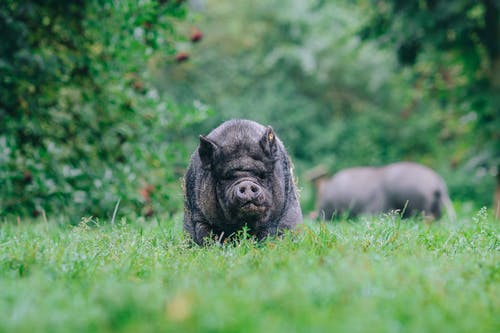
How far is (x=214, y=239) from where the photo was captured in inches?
194

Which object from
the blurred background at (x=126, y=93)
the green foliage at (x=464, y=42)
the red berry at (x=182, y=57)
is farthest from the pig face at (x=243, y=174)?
the green foliage at (x=464, y=42)

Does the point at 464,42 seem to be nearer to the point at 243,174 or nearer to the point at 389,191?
the point at 389,191

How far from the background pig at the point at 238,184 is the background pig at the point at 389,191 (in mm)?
4926

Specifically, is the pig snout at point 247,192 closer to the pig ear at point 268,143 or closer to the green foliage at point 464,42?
the pig ear at point 268,143

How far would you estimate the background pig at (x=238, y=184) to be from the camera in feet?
15.2

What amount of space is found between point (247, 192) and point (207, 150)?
60 cm

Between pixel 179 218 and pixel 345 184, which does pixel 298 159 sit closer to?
pixel 345 184

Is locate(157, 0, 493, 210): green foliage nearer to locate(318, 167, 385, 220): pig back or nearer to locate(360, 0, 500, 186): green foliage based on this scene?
locate(318, 167, 385, 220): pig back

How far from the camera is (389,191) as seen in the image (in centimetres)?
1093

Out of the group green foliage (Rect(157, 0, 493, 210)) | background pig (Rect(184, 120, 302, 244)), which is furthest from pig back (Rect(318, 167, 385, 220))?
green foliage (Rect(157, 0, 493, 210))

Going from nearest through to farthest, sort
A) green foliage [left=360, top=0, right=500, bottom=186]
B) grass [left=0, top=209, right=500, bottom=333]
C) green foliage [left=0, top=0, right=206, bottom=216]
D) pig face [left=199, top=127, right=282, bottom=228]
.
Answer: grass [left=0, top=209, right=500, bottom=333] < pig face [left=199, top=127, right=282, bottom=228] < green foliage [left=0, top=0, right=206, bottom=216] < green foliage [left=360, top=0, right=500, bottom=186]

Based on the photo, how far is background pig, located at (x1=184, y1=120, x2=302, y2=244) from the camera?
4645 millimetres

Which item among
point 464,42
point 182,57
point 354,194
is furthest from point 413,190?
point 182,57

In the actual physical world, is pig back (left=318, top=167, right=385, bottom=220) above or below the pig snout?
below
